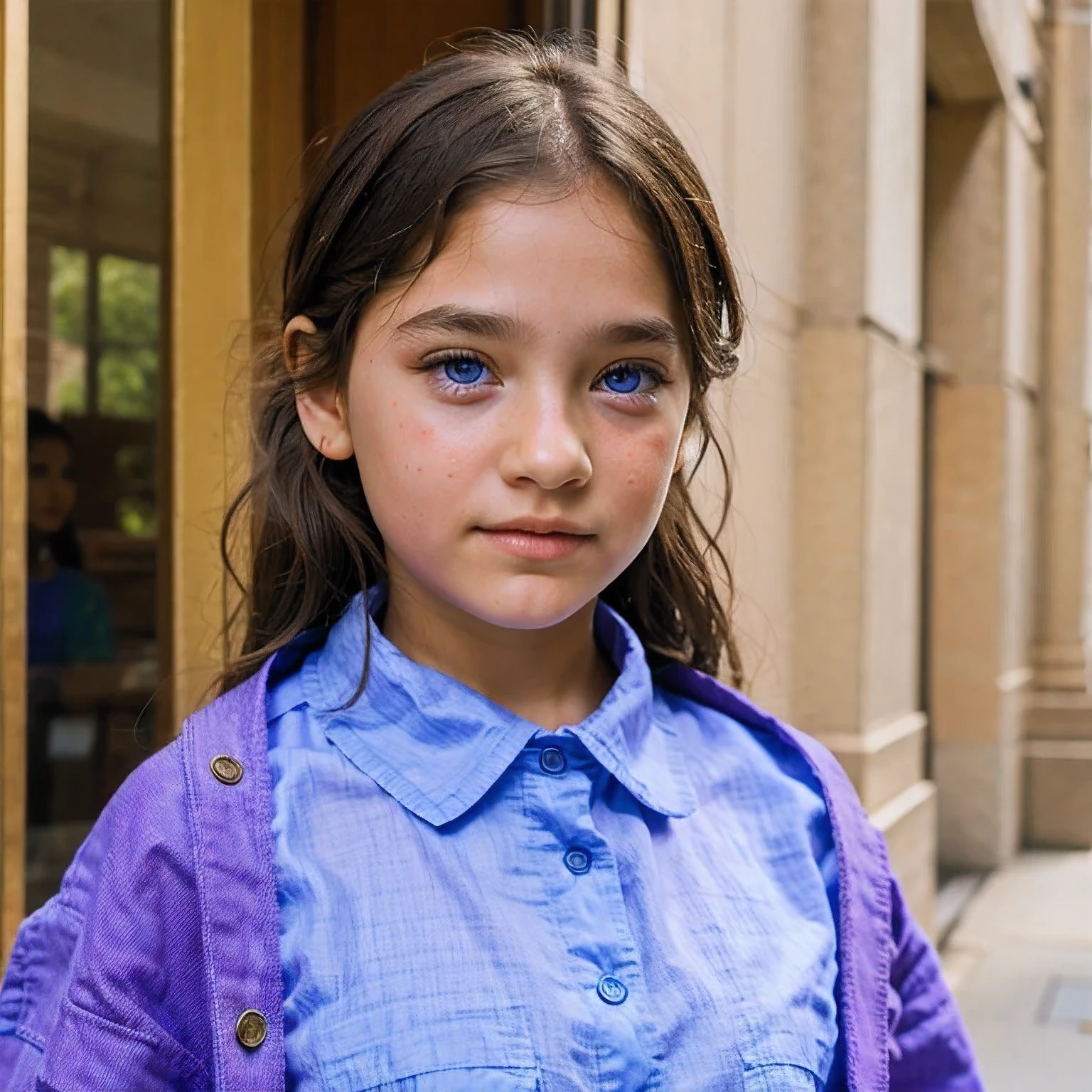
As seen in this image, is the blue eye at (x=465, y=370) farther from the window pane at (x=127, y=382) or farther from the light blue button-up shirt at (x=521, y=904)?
the window pane at (x=127, y=382)

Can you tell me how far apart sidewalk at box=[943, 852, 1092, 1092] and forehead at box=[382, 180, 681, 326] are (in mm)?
4033

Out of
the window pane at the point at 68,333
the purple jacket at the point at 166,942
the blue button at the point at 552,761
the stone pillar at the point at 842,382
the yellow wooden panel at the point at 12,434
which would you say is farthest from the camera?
the stone pillar at the point at 842,382

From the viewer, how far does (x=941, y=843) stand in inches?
312

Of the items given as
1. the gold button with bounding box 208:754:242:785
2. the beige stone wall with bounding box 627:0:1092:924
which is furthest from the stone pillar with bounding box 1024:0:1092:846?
the gold button with bounding box 208:754:242:785

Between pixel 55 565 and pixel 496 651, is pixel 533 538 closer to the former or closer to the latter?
pixel 496 651

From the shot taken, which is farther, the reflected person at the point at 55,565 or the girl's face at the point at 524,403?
the reflected person at the point at 55,565

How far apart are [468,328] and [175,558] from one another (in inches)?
60.7

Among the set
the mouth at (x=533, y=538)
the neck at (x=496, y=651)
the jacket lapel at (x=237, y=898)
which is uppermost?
→ the mouth at (x=533, y=538)

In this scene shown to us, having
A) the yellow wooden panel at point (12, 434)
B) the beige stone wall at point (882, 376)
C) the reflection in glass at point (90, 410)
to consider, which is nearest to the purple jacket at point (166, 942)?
the yellow wooden panel at point (12, 434)

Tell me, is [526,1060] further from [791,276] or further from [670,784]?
[791,276]

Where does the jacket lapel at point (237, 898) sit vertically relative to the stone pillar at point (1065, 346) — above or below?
below

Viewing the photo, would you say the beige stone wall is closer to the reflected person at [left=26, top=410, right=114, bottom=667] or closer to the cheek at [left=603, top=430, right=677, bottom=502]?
the cheek at [left=603, top=430, right=677, bottom=502]

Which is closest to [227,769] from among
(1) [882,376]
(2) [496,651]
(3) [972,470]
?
(2) [496,651]

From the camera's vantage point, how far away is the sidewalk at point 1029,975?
4.86m
